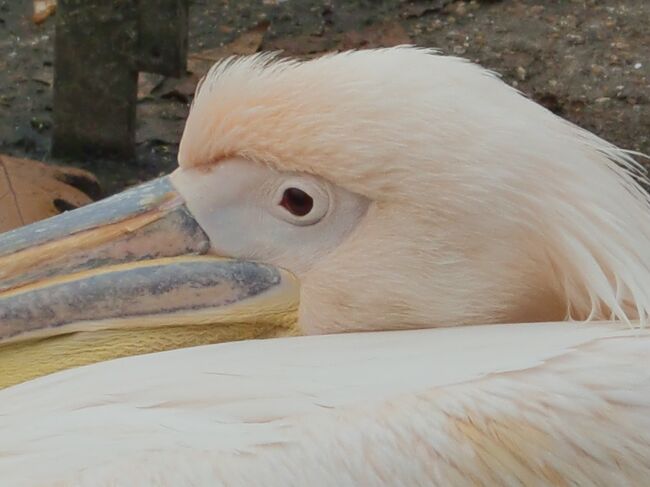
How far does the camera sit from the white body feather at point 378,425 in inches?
46.7

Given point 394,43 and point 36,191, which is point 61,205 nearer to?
point 36,191

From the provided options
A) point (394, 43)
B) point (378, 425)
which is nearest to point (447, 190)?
point (378, 425)

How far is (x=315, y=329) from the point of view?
1592mm

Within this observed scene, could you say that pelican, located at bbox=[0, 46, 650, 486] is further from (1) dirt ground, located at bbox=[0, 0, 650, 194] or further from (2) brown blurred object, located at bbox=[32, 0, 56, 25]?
(2) brown blurred object, located at bbox=[32, 0, 56, 25]

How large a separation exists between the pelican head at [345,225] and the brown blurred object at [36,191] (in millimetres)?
1145

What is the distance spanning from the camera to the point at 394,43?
165 inches

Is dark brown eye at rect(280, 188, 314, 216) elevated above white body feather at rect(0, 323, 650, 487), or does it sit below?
above

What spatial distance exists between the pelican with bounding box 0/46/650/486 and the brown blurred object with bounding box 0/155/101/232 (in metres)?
1.16

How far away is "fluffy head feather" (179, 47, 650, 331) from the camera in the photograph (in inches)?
58.3

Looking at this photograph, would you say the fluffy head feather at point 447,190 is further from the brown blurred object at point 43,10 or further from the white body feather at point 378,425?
the brown blurred object at point 43,10

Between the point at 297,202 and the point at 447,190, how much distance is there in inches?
9.0

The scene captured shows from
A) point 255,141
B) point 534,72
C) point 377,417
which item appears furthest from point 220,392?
point 534,72

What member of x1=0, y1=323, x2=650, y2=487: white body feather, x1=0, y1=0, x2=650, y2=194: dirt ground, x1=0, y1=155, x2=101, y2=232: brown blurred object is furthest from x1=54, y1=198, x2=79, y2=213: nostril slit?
x1=0, y1=323, x2=650, y2=487: white body feather

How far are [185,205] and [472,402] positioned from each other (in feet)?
2.05
